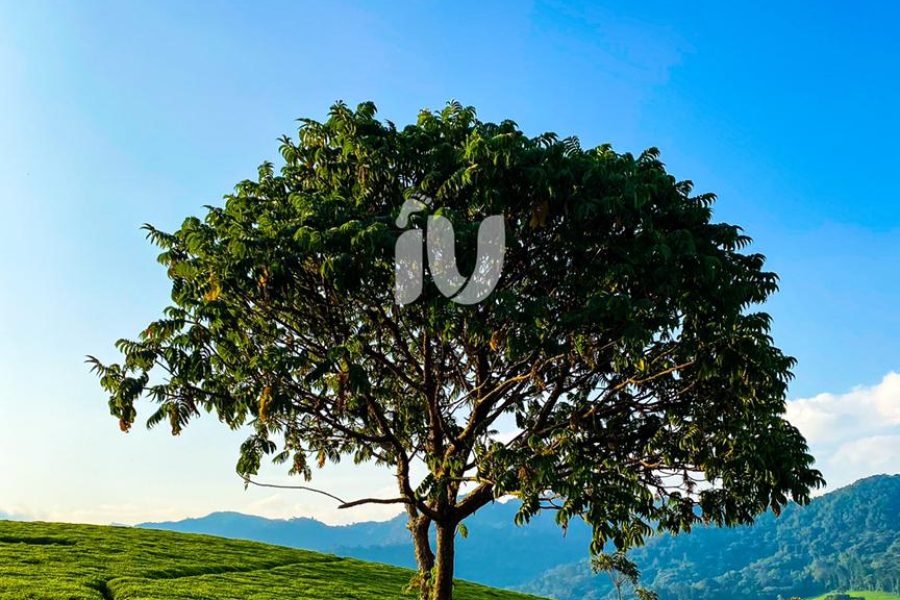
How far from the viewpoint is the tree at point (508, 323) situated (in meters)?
16.9

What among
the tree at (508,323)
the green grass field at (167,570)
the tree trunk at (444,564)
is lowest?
the green grass field at (167,570)

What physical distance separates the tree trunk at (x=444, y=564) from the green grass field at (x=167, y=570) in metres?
15.2

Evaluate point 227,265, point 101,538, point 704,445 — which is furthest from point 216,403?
point 101,538

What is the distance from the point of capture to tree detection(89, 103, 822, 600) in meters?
16.9

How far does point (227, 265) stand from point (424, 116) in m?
6.65

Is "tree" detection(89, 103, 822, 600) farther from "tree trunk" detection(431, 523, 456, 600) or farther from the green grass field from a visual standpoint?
the green grass field

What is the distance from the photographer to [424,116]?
63.9 ft

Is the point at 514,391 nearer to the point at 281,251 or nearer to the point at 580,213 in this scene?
the point at 580,213
